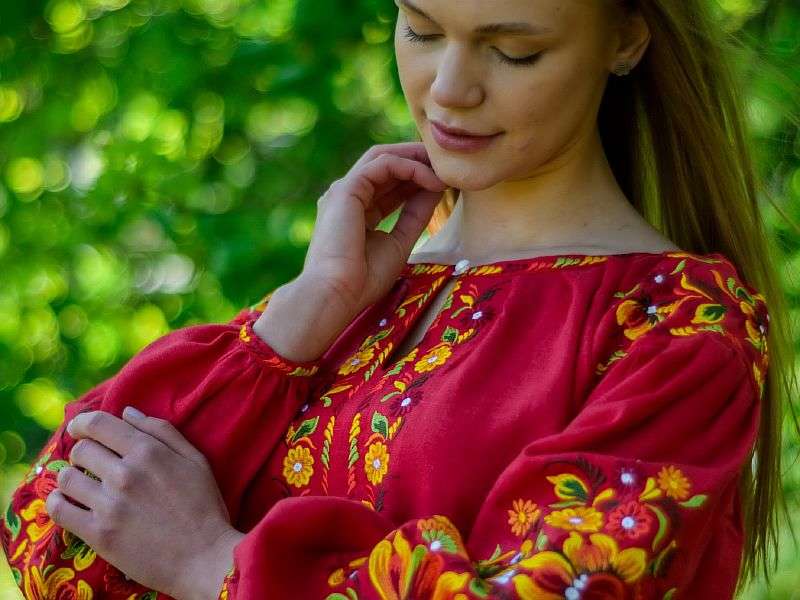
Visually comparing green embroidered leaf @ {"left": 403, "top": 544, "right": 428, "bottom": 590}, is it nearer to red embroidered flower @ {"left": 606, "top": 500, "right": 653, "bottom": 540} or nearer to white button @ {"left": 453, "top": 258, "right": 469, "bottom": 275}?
red embroidered flower @ {"left": 606, "top": 500, "right": 653, "bottom": 540}

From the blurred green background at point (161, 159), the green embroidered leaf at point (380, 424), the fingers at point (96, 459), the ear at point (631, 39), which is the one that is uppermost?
the ear at point (631, 39)

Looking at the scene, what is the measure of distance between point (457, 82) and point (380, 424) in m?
0.40

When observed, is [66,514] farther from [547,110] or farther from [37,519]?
[547,110]

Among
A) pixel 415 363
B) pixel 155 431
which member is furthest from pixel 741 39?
pixel 155 431

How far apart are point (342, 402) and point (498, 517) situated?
34cm

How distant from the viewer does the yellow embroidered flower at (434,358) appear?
163 centimetres

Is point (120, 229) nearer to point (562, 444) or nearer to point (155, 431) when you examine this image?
point (155, 431)

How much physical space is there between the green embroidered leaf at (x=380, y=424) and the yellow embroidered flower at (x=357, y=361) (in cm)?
14

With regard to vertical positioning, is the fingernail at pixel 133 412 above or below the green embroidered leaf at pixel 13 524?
above

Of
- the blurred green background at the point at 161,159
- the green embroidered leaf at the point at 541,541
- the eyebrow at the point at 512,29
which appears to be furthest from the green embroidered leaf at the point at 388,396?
the blurred green background at the point at 161,159

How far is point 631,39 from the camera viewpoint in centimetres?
171

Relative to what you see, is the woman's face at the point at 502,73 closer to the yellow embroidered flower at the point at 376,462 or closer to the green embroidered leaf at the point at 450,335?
the green embroidered leaf at the point at 450,335

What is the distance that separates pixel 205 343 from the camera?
5.88 ft

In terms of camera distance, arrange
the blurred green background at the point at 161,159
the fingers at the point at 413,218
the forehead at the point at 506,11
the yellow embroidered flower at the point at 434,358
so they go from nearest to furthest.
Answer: the forehead at the point at 506,11
the yellow embroidered flower at the point at 434,358
the fingers at the point at 413,218
the blurred green background at the point at 161,159
